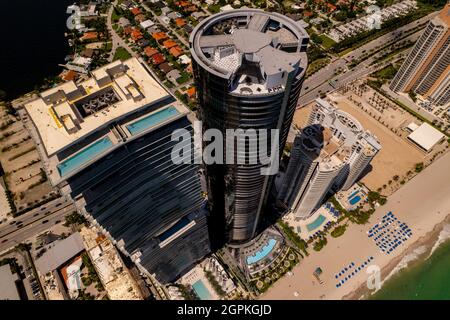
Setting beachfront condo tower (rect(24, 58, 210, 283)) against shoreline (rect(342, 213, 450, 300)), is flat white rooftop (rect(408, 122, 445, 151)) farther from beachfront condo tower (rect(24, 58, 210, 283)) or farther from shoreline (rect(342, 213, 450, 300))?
beachfront condo tower (rect(24, 58, 210, 283))

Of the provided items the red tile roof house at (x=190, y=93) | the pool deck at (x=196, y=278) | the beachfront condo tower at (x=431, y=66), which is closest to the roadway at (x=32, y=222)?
the pool deck at (x=196, y=278)

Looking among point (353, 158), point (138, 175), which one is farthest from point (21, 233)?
point (353, 158)

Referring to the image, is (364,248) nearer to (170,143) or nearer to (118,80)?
(170,143)

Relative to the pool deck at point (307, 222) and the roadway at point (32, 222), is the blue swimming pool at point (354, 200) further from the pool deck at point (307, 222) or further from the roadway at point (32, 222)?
the roadway at point (32, 222)

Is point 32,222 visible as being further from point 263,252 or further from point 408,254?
point 408,254

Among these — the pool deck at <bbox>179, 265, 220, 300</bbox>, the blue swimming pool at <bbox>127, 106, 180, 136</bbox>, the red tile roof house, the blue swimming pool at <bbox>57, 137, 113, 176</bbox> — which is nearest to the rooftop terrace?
the blue swimming pool at <bbox>127, 106, 180, 136</bbox>
